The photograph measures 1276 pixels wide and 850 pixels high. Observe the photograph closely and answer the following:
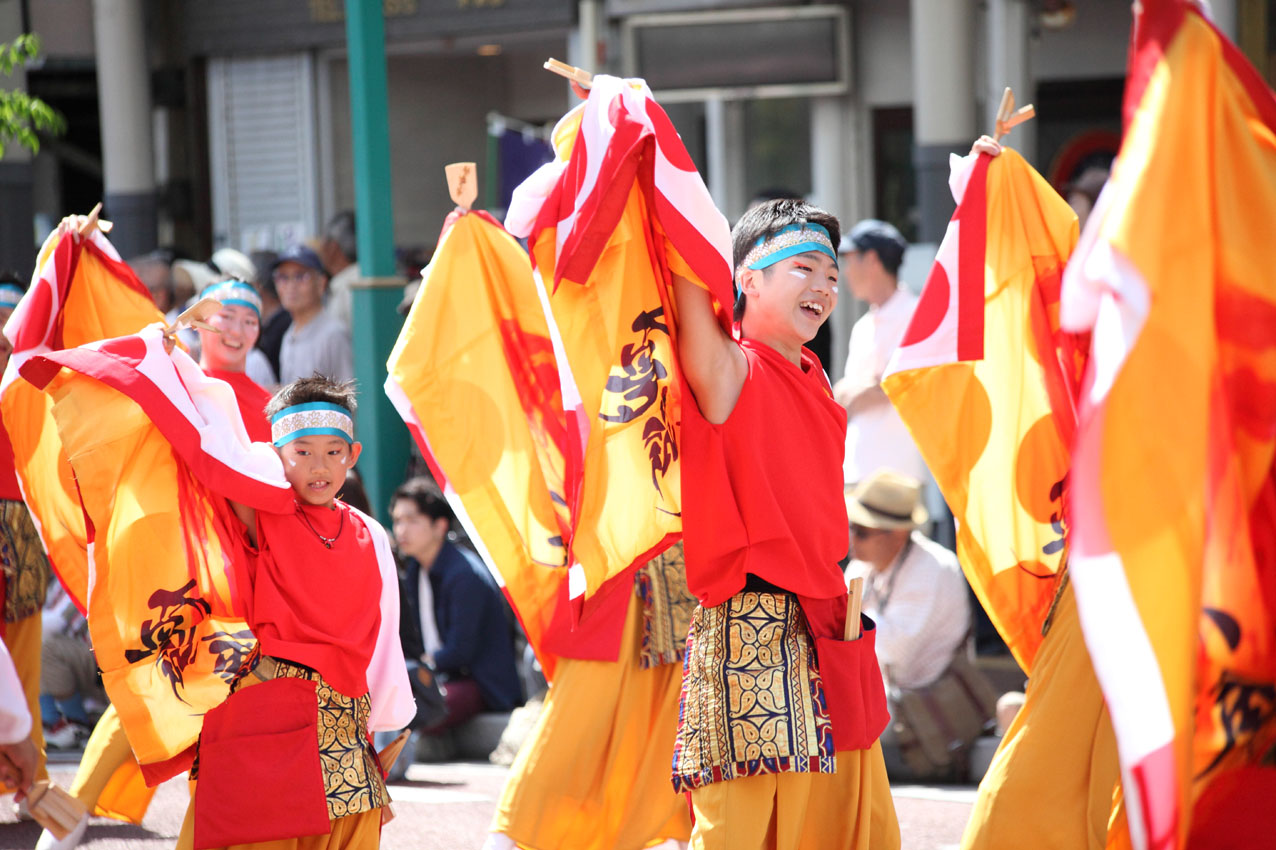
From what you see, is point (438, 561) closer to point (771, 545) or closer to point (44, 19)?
point (771, 545)

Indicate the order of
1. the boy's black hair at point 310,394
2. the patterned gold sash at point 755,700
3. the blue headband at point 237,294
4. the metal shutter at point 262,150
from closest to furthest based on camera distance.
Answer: the patterned gold sash at point 755,700 < the boy's black hair at point 310,394 < the blue headband at point 237,294 < the metal shutter at point 262,150

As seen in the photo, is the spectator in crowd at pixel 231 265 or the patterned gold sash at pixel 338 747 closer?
the patterned gold sash at pixel 338 747

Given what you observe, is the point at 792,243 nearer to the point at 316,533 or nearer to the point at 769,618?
the point at 769,618

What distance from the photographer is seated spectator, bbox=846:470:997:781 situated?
216 inches

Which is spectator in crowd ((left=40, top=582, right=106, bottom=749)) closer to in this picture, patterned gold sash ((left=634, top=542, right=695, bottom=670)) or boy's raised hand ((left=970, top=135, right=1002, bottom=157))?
patterned gold sash ((left=634, top=542, right=695, bottom=670))

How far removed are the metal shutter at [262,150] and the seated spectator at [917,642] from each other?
6896 millimetres

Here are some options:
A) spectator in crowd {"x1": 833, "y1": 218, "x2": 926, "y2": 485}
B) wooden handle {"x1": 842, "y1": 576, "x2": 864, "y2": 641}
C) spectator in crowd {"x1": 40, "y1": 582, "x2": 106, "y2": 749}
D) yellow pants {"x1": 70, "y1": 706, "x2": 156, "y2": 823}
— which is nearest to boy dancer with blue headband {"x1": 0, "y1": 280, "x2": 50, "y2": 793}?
yellow pants {"x1": 70, "y1": 706, "x2": 156, "y2": 823}

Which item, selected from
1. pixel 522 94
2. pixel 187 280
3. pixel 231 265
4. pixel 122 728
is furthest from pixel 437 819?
pixel 522 94

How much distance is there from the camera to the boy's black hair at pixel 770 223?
10.7 ft

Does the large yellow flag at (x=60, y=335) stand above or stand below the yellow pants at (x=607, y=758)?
above

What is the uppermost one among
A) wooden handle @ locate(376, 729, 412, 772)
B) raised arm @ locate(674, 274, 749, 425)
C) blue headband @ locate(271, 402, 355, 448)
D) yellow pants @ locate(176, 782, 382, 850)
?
raised arm @ locate(674, 274, 749, 425)

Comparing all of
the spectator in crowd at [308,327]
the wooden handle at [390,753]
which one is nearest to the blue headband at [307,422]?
the wooden handle at [390,753]

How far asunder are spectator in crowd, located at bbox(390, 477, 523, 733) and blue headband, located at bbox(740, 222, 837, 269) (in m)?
3.39

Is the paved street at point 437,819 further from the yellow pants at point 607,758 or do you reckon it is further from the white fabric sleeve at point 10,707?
the white fabric sleeve at point 10,707
